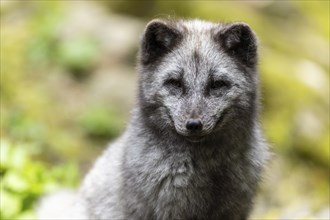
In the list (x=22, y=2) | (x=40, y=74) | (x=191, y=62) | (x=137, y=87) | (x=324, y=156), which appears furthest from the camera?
(x=22, y=2)

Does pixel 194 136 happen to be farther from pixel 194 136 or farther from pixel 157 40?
pixel 157 40

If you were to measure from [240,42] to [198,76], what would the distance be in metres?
0.46

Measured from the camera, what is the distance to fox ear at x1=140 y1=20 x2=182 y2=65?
16.4 feet

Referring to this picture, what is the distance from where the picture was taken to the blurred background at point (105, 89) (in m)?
7.18

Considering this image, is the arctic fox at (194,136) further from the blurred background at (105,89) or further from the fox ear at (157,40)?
the blurred background at (105,89)

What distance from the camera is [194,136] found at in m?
A: 4.75

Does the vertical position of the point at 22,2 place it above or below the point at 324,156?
above

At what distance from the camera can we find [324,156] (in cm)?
836

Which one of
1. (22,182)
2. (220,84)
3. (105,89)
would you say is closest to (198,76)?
(220,84)

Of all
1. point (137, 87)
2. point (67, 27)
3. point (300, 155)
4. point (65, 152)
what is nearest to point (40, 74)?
point (67, 27)

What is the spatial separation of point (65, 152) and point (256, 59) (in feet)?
13.2

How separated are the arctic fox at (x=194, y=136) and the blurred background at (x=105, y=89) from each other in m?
1.54

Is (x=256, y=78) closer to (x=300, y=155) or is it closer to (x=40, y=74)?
(x=300, y=155)

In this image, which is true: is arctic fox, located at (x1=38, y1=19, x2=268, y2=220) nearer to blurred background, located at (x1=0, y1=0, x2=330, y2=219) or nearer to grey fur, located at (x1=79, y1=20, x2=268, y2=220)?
grey fur, located at (x1=79, y1=20, x2=268, y2=220)
